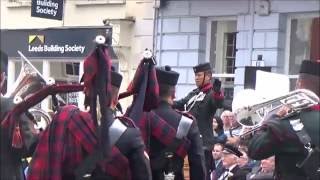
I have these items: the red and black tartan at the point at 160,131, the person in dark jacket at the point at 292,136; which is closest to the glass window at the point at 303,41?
the red and black tartan at the point at 160,131

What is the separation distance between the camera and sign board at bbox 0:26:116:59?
1938 centimetres

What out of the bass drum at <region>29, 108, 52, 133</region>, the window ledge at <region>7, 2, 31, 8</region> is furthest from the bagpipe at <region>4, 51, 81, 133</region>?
the window ledge at <region>7, 2, 31, 8</region>

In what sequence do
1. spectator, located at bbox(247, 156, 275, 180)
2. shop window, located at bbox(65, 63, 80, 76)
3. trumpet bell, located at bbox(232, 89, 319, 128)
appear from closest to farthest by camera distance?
trumpet bell, located at bbox(232, 89, 319, 128)
spectator, located at bbox(247, 156, 275, 180)
shop window, located at bbox(65, 63, 80, 76)

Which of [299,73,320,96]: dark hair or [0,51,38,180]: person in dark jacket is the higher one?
[299,73,320,96]: dark hair

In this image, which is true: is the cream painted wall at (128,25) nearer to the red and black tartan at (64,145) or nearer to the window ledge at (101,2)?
the window ledge at (101,2)

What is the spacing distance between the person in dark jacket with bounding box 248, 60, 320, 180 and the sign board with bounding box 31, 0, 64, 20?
1204 centimetres

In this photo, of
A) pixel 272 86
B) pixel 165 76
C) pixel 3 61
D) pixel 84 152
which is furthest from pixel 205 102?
pixel 3 61

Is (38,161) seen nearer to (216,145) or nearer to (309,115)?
(309,115)

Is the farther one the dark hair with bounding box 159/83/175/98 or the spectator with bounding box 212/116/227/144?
the spectator with bounding box 212/116/227/144

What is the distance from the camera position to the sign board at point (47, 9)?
18109 millimetres

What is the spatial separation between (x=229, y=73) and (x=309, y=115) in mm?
11693

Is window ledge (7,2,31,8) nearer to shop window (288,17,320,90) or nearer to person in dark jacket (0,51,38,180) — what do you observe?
shop window (288,17,320,90)

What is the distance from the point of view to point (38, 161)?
6004 mm

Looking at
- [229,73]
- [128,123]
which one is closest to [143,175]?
[128,123]
